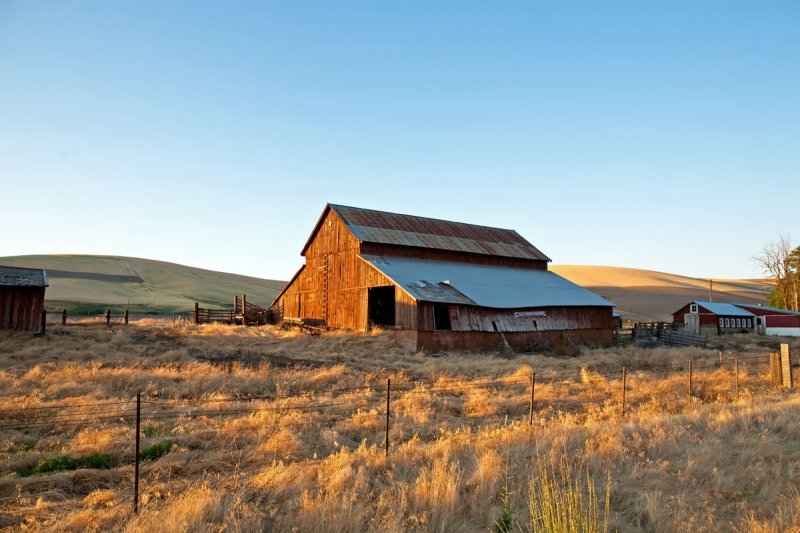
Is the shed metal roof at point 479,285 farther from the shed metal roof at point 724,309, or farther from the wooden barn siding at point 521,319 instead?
the shed metal roof at point 724,309

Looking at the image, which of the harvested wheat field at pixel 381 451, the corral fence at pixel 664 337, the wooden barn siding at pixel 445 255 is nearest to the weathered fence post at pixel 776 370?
the harvested wheat field at pixel 381 451

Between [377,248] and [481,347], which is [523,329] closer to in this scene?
[481,347]

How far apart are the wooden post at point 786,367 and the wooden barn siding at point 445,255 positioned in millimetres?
→ 23892

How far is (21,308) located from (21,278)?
5.93 ft

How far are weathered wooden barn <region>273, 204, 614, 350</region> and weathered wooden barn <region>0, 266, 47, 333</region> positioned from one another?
54.2ft

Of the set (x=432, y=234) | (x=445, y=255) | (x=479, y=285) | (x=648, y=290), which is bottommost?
(x=479, y=285)

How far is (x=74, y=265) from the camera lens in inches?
4193

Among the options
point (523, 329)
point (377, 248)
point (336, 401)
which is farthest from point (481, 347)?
point (336, 401)

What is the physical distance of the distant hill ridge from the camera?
77812 mm

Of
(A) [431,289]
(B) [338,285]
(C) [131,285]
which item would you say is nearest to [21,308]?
(B) [338,285]

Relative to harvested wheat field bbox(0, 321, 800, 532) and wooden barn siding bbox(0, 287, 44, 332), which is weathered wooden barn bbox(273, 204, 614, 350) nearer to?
harvested wheat field bbox(0, 321, 800, 532)

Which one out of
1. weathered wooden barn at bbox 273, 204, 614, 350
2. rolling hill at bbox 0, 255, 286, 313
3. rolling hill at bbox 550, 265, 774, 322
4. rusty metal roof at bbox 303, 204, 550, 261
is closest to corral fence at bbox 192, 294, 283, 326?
weathered wooden barn at bbox 273, 204, 614, 350

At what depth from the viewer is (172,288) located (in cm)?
9756

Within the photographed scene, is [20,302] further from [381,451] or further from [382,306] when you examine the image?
[381,451]
